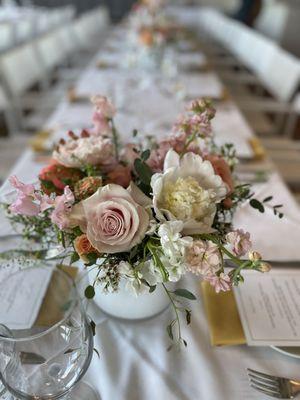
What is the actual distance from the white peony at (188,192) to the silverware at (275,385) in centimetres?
26

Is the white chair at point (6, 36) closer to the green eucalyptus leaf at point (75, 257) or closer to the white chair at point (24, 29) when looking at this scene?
the white chair at point (24, 29)

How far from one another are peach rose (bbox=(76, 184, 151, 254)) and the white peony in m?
0.03

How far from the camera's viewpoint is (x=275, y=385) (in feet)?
1.80

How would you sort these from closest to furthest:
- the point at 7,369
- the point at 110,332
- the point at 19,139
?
1. the point at 7,369
2. the point at 110,332
3. the point at 19,139

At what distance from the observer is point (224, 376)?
0.57m

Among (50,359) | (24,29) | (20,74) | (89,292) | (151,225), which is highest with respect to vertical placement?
(151,225)

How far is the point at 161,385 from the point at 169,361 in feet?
0.14

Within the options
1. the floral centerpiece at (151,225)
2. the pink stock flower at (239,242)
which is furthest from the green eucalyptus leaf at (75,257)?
the pink stock flower at (239,242)

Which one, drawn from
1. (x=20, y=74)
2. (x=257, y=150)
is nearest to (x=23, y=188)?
(x=257, y=150)

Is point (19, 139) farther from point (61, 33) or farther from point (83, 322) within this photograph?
point (61, 33)

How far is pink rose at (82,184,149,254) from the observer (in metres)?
0.47

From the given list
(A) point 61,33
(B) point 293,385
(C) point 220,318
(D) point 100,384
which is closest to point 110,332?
(D) point 100,384

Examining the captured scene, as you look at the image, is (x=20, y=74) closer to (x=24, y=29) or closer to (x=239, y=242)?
(x=239, y=242)

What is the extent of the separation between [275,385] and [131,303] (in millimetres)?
256
